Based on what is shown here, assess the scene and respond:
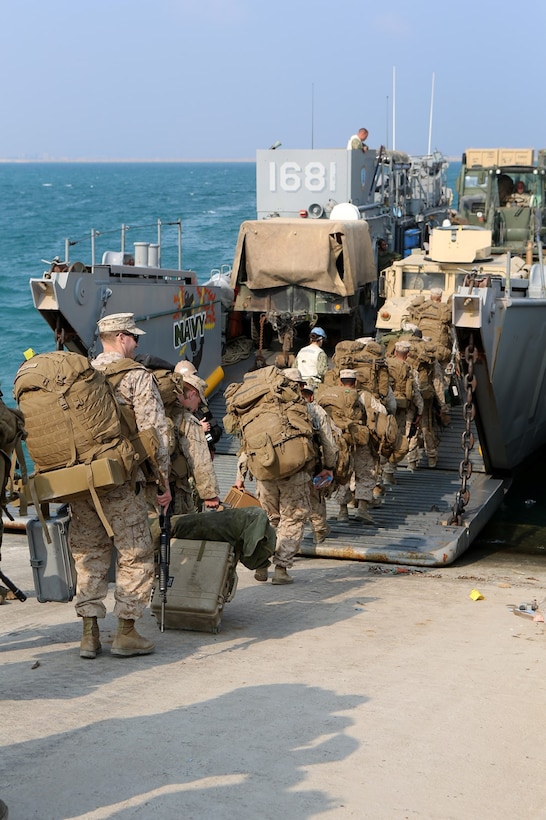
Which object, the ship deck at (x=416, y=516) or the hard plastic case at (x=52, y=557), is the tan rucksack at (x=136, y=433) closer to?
the hard plastic case at (x=52, y=557)

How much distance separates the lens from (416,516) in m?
10.6

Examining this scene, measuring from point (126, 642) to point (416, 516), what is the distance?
16.4 ft

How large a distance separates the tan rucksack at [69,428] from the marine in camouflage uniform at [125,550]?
28 centimetres

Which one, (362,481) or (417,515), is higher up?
(362,481)

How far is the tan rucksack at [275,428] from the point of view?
7695 mm

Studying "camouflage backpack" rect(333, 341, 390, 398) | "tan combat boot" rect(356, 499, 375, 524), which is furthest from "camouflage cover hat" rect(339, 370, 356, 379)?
"tan combat boot" rect(356, 499, 375, 524)

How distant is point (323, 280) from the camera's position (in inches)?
536

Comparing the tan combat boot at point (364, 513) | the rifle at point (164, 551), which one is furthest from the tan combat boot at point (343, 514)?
the rifle at point (164, 551)

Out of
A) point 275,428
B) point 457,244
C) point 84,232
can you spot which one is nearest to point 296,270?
point 457,244

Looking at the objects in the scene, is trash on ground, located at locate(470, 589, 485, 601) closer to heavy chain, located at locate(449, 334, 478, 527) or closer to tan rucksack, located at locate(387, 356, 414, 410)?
heavy chain, located at locate(449, 334, 478, 527)

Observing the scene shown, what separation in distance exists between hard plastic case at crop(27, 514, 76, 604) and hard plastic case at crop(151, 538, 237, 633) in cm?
71

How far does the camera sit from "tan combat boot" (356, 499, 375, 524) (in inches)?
408

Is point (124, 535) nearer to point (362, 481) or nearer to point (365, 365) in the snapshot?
point (362, 481)

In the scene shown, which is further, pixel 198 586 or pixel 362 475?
pixel 362 475
